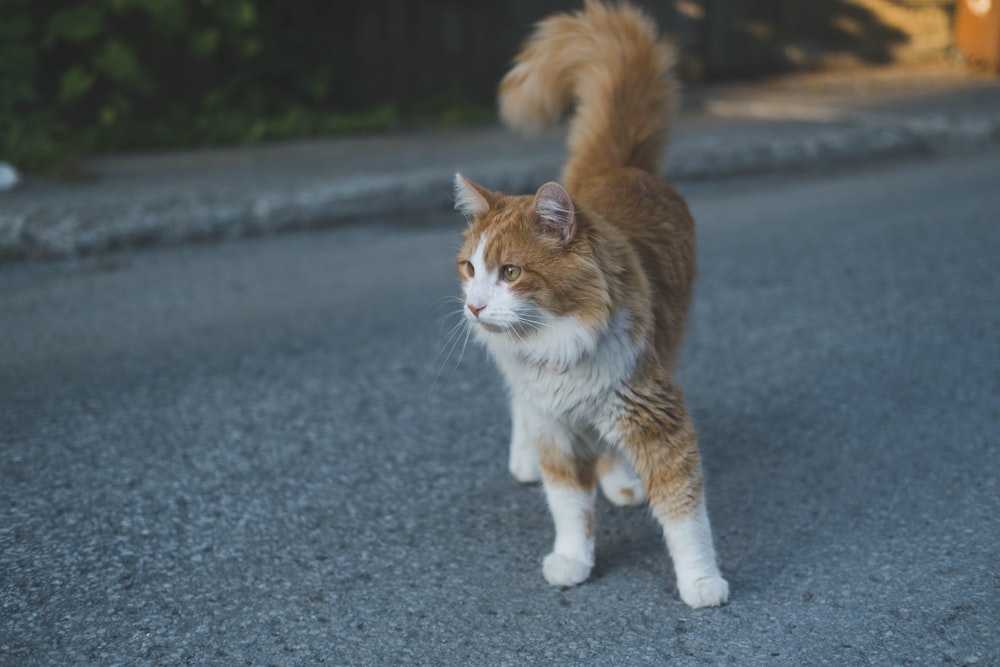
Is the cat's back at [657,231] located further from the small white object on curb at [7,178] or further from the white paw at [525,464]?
the small white object on curb at [7,178]

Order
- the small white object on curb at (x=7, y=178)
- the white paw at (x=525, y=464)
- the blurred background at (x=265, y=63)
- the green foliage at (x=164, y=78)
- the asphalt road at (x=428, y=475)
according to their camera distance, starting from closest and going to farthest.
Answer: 1. the asphalt road at (x=428, y=475)
2. the white paw at (x=525, y=464)
3. the small white object on curb at (x=7, y=178)
4. the green foliage at (x=164, y=78)
5. the blurred background at (x=265, y=63)

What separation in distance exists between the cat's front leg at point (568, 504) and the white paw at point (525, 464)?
42cm

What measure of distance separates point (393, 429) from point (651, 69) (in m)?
1.45

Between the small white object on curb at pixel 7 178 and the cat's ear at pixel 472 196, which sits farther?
the small white object on curb at pixel 7 178

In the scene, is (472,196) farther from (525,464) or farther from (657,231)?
(525,464)

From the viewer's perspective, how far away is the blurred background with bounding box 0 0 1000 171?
6668 mm

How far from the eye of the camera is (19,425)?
3354mm

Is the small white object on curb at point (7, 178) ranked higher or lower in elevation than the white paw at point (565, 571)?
higher

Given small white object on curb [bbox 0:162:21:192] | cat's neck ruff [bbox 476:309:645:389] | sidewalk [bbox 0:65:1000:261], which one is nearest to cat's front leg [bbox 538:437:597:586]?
cat's neck ruff [bbox 476:309:645:389]

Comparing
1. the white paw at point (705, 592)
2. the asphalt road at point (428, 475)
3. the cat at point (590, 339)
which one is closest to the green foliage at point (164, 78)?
the asphalt road at point (428, 475)

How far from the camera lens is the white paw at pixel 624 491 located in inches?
116

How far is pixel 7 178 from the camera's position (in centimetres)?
576

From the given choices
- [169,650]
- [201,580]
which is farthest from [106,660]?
[201,580]

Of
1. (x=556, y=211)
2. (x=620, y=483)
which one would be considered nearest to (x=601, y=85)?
(x=556, y=211)
